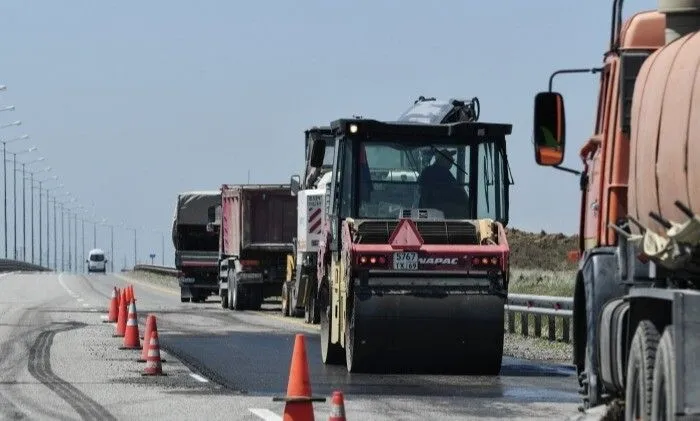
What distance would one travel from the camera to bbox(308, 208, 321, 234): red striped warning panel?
1316 inches

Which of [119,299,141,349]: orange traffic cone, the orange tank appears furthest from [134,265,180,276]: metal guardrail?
the orange tank

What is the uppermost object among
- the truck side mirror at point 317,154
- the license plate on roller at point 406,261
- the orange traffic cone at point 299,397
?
the truck side mirror at point 317,154

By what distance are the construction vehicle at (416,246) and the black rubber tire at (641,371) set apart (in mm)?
9726

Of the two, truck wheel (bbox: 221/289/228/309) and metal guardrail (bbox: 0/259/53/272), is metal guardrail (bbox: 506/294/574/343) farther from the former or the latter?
metal guardrail (bbox: 0/259/53/272)

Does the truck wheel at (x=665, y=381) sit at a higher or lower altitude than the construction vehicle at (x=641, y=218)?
lower

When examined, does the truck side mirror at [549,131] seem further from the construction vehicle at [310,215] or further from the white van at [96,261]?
the white van at [96,261]

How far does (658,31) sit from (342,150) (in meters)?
9.89

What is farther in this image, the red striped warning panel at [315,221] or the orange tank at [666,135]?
the red striped warning panel at [315,221]

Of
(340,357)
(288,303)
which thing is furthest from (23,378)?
(288,303)

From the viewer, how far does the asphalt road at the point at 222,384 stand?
674 inches

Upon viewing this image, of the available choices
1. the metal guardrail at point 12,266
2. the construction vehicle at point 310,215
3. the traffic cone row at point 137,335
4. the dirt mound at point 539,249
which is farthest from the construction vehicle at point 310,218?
the metal guardrail at point 12,266

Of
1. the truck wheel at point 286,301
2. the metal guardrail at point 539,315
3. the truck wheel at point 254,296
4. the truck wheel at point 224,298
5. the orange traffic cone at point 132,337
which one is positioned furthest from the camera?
the truck wheel at point 224,298

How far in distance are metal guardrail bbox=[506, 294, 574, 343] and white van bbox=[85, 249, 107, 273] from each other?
422 feet

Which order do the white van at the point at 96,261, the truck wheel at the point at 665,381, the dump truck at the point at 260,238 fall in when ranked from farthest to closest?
the white van at the point at 96,261 → the dump truck at the point at 260,238 → the truck wheel at the point at 665,381
